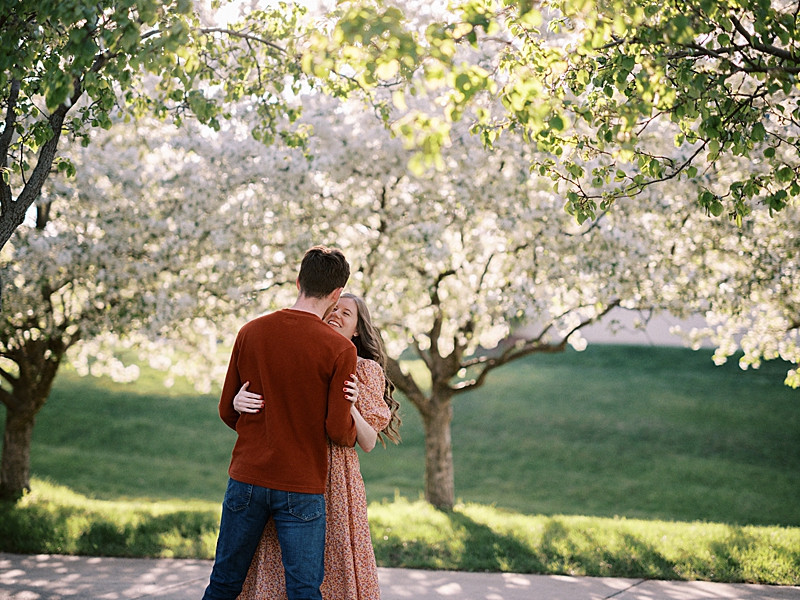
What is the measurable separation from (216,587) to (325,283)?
156 cm

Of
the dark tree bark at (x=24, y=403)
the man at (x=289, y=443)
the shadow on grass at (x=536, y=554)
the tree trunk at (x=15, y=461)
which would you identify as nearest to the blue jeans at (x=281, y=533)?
the man at (x=289, y=443)

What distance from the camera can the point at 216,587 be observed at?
11.4 ft

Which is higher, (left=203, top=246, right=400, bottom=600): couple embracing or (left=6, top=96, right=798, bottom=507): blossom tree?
(left=6, top=96, right=798, bottom=507): blossom tree

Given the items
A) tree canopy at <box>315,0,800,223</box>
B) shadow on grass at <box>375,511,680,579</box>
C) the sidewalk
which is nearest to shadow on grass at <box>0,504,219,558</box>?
the sidewalk

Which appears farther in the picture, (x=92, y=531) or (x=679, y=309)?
(x=679, y=309)

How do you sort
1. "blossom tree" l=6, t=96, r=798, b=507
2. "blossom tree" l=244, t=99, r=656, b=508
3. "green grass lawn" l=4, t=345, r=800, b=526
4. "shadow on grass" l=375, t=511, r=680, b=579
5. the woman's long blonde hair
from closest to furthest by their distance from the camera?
the woman's long blonde hair < "shadow on grass" l=375, t=511, r=680, b=579 < "blossom tree" l=6, t=96, r=798, b=507 < "blossom tree" l=244, t=99, r=656, b=508 < "green grass lawn" l=4, t=345, r=800, b=526

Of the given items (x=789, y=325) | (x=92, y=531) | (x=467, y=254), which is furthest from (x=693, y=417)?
(x=92, y=531)

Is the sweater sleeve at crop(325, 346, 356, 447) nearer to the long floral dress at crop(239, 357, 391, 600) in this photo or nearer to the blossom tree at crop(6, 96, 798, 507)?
the long floral dress at crop(239, 357, 391, 600)

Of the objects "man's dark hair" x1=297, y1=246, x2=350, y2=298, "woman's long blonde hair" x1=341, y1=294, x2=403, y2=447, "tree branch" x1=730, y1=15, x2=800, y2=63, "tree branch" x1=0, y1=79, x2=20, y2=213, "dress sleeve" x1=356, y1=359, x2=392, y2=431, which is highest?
"tree branch" x1=730, y1=15, x2=800, y2=63

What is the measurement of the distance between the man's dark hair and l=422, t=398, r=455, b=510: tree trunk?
24.1 ft

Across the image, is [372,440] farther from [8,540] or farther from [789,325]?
[789,325]

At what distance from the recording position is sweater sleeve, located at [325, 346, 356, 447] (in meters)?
3.34

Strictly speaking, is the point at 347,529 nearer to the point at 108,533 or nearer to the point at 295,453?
the point at 295,453

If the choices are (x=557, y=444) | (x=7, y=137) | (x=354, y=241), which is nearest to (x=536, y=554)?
(x=354, y=241)
